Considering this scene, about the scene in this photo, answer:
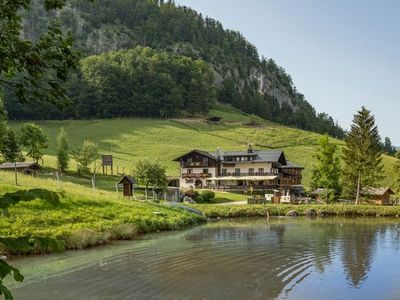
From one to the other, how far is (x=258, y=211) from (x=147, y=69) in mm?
121347

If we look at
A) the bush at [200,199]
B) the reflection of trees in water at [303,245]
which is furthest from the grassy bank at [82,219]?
the bush at [200,199]

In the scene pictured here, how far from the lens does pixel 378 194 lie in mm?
78312

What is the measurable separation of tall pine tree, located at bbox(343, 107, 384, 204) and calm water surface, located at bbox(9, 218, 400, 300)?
33.4 metres

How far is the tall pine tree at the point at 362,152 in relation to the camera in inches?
2815

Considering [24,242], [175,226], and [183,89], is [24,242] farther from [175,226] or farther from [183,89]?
[183,89]

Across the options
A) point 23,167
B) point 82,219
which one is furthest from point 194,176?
point 82,219

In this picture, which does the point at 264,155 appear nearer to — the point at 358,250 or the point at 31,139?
the point at 31,139

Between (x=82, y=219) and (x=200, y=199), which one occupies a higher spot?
(x=82, y=219)

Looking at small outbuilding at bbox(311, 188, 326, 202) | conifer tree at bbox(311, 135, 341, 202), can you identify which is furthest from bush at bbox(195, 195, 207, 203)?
small outbuilding at bbox(311, 188, 326, 202)

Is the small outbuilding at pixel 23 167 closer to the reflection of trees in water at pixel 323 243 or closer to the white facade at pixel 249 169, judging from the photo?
the white facade at pixel 249 169

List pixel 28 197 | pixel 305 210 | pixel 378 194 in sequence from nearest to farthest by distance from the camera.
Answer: pixel 28 197, pixel 305 210, pixel 378 194

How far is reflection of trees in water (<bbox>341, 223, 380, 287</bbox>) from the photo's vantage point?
23938 mm

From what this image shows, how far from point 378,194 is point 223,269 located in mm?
61260

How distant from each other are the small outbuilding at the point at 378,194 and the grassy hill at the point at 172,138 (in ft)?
51.3
